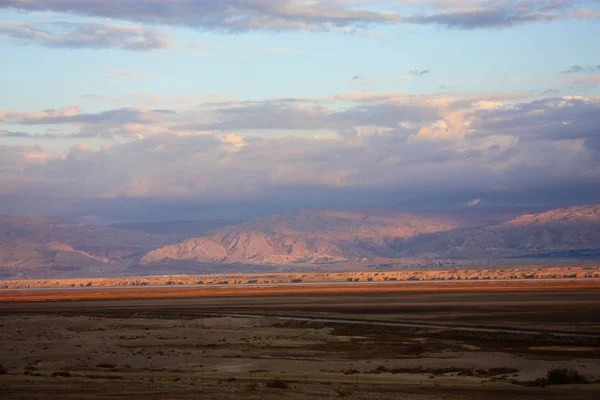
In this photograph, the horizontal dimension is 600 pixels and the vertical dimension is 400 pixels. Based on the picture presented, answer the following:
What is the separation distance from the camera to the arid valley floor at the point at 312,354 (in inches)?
1119

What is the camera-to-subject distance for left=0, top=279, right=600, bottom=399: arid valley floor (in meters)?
28.4

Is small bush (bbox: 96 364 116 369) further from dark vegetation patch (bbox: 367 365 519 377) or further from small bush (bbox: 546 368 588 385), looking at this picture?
small bush (bbox: 546 368 588 385)

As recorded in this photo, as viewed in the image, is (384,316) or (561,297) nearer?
(384,316)

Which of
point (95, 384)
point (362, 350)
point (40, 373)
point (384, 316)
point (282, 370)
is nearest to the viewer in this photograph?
point (95, 384)

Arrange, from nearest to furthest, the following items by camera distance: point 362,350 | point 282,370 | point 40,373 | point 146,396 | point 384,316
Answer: point 146,396 < point 40,373 < point 282,370 < point 362,350 < point 384,316

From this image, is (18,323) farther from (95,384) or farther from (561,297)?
(561,297)

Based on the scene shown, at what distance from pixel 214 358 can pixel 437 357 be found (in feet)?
36.5

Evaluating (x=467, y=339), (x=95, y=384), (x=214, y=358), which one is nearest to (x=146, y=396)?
(x=95, y=384)

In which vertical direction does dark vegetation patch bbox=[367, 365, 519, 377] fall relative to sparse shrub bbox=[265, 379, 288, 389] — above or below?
below

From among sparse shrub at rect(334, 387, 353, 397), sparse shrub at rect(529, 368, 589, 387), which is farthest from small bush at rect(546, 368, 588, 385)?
sparse shrub at rect(334, 387, 353, 397)

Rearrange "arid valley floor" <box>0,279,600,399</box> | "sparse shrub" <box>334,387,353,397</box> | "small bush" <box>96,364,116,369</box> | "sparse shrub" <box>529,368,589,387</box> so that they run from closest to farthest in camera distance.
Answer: "sparse shrub" <box>334,387,353,397</box>, "arid valley floor" <box>0,279,600,399</box>, "sparse shrub" <box>529,368,589,387</box>, "small bush" <box>96,364,116,369</box>

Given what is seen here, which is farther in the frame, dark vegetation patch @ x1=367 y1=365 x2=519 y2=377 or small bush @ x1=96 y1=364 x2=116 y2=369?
small bush @ x1=96 y1=364 x2=116 y2=369

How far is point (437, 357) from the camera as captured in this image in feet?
129

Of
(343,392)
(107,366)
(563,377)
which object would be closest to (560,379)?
(563,377)
